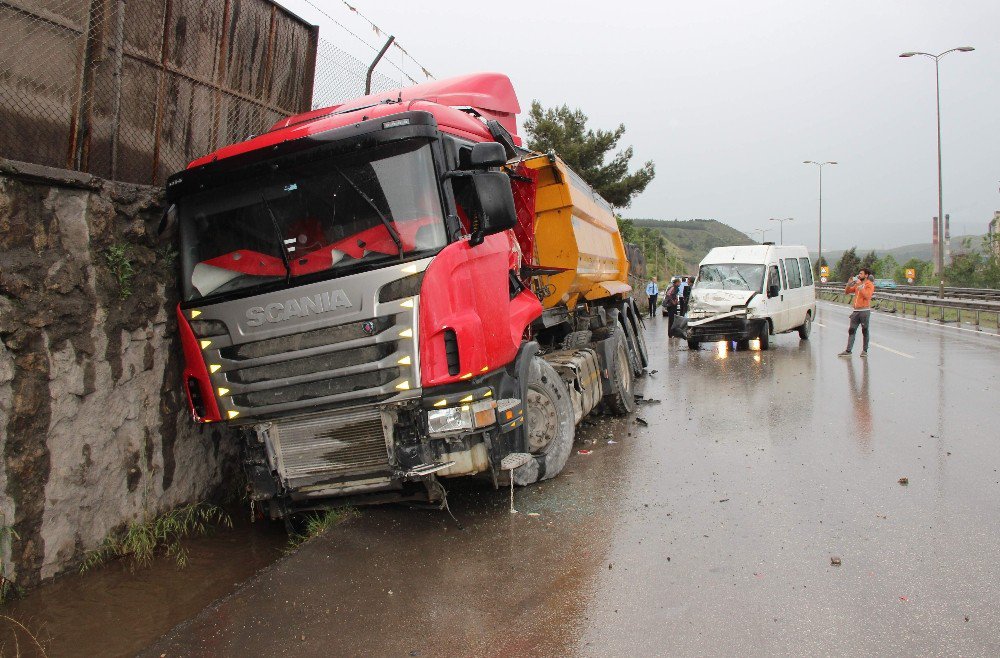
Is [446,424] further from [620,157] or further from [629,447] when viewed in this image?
[620,157]

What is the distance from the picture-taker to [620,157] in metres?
35.5

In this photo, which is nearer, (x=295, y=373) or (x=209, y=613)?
(x=209, y=613)

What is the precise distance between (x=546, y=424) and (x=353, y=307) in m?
2.49

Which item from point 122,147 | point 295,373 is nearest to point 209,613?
point 295,373

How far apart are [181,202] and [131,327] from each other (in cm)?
108

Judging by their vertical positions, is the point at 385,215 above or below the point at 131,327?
above

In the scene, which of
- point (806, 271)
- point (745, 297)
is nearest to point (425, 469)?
point (745, 297)

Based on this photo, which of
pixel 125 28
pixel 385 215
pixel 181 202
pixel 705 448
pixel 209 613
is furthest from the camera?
pixel 705 448

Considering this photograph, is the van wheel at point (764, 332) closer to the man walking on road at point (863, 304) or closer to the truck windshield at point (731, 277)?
the truck windshield at point (731, 277)

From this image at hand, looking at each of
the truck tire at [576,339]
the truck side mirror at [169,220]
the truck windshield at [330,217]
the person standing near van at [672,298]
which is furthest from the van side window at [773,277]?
the truck side mirror at [169,220]

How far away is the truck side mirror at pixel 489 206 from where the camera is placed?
5.31 m

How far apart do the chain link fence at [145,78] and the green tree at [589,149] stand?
24824 millimetres

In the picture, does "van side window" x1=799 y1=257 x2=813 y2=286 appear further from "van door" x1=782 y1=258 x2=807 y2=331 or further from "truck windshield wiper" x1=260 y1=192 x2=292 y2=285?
"truck windshield wiper" x1=260 y1=192 x2=292 y2=285

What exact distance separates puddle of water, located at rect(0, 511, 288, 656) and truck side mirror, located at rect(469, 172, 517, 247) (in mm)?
3010
